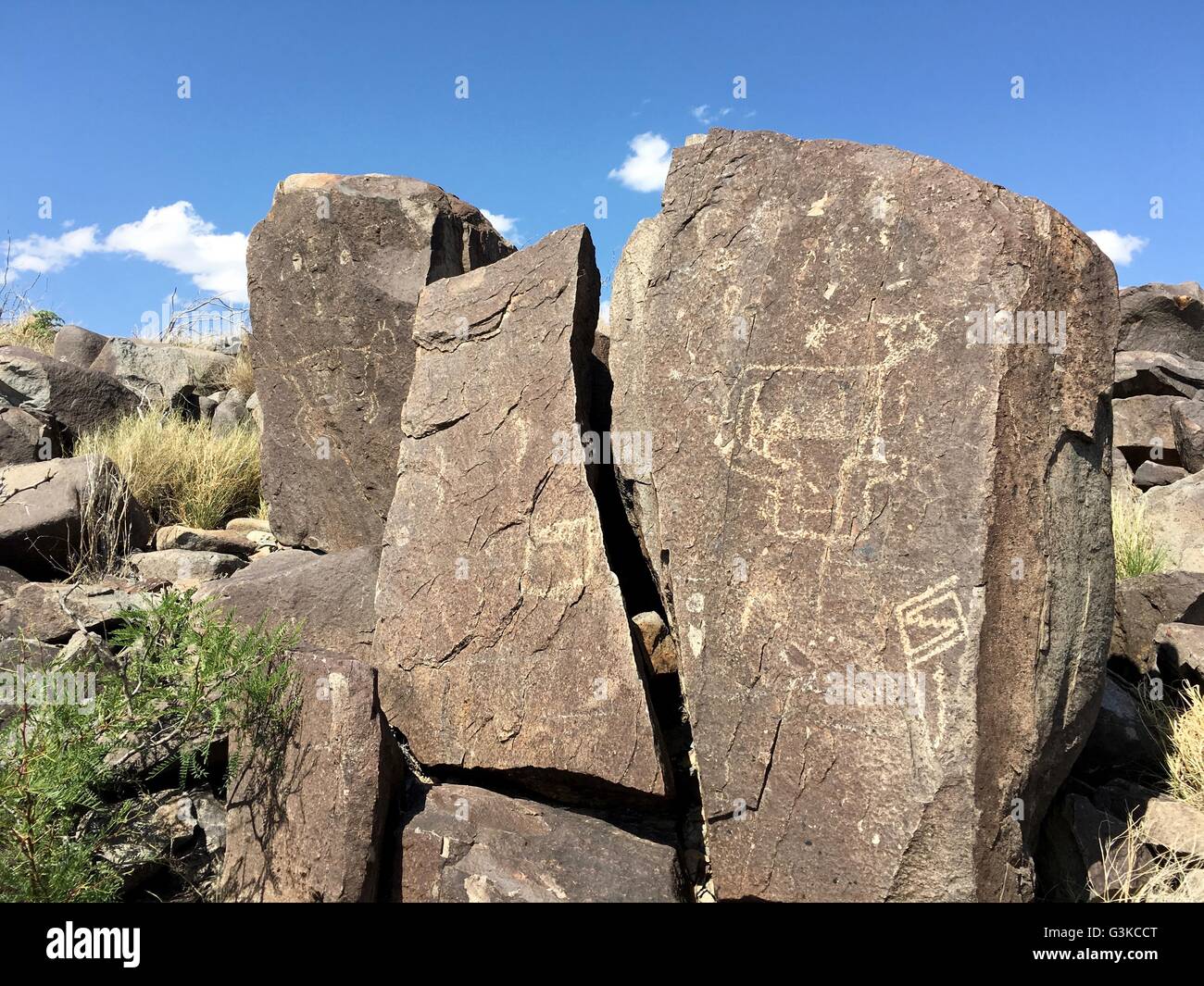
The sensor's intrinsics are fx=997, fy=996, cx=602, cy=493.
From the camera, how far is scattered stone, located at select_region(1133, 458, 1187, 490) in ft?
24.4

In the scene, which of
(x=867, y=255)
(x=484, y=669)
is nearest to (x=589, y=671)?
(x=484, y=669)

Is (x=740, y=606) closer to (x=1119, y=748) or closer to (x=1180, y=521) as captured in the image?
(x=1119, y=748)

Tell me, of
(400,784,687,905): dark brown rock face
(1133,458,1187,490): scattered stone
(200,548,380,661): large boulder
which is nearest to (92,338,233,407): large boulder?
(200,548,380,661): large boulder

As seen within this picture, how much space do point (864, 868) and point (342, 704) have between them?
1648 millimetres

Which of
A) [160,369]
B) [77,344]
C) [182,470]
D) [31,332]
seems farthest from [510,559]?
[31,332]

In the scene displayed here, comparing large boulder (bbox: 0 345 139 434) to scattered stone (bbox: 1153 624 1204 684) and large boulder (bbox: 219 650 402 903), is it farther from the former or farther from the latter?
scattered stone (bbox: 1153 624 1204 684)

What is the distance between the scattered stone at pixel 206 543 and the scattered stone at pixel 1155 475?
21.2 feet

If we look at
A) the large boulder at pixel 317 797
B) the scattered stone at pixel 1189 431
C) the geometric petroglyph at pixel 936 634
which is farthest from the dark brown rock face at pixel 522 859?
the scattered stone at pixel 1189 431

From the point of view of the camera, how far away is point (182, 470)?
6.75 metres

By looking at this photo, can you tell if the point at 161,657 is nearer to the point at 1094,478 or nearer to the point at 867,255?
the point at 867,255

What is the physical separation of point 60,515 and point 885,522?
422 centimetres

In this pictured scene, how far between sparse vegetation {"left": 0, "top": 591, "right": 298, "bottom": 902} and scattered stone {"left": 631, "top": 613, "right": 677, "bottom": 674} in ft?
4.32

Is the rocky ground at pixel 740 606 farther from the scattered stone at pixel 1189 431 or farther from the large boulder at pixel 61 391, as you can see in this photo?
the scattered stone at pixel 1189 431

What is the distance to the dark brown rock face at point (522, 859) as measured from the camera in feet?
10.0
